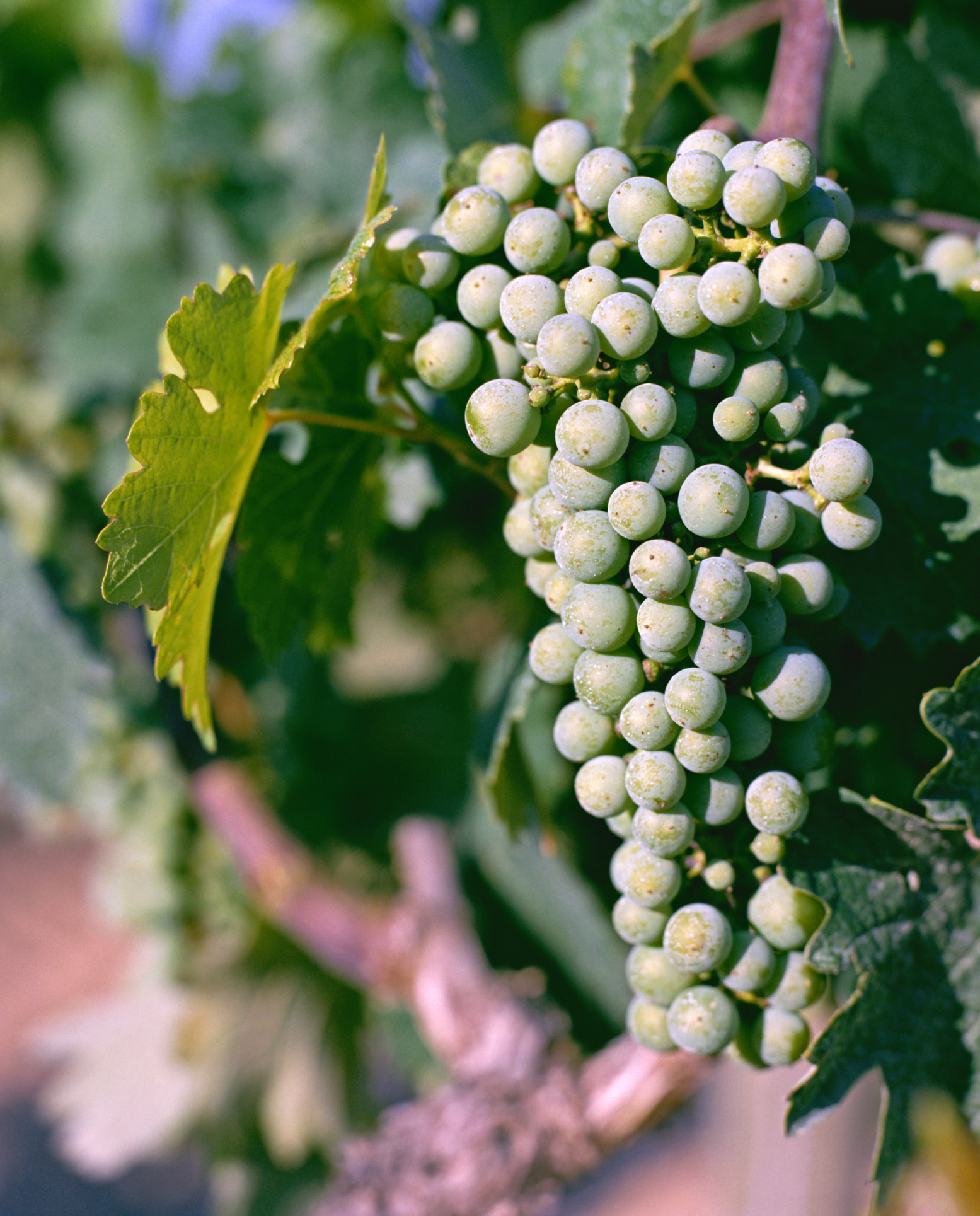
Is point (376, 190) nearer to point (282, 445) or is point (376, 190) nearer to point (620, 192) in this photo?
point (620, 192)

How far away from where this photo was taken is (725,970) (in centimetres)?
52

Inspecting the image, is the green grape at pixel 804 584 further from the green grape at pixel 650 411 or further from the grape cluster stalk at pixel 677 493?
the green grape at pixel 650 411

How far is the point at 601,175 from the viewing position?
1.66 feet

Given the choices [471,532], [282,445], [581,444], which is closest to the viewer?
[581,444]

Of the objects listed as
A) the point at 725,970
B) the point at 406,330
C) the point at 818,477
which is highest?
the point at 406,330

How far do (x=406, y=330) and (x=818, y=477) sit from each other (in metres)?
0.24

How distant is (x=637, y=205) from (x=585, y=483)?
0.15 m

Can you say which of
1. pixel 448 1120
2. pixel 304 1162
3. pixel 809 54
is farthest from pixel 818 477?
pixel 304 1162

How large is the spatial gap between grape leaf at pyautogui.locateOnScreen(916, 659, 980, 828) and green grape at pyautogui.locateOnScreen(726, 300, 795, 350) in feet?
0.69

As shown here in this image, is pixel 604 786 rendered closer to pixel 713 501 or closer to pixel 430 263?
pixel 713 501

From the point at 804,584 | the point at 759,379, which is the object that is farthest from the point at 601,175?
the point at 804,584

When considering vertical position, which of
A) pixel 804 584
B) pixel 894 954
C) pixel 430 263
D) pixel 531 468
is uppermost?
pixel 430 263

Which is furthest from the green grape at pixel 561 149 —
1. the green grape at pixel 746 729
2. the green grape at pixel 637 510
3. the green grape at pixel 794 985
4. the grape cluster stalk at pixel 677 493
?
the green grape at pixel 794 985

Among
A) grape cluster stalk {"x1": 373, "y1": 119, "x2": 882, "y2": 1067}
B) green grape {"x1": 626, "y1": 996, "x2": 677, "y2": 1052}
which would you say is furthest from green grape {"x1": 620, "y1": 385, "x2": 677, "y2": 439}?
green grape {"x1": 626, "y1": 996, "x2": 677, "y2": 1052}
